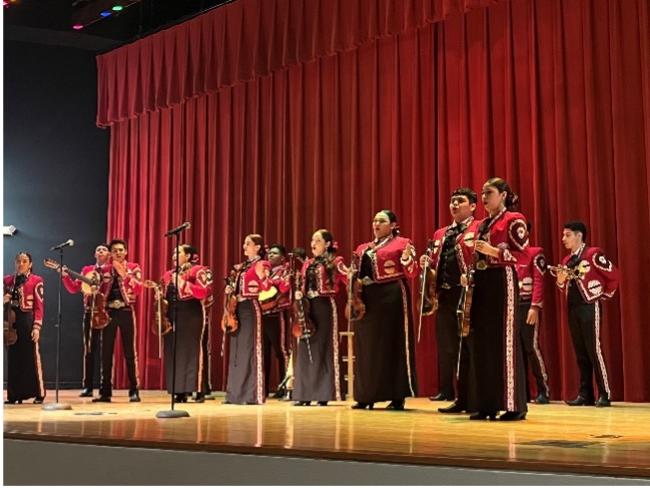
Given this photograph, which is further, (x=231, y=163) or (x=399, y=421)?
(x=231, y=163)

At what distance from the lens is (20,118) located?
1197 centimetres

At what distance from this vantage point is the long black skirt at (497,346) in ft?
16.6

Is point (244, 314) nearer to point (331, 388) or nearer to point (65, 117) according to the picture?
point (331, 388)

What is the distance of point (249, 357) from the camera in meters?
7.47

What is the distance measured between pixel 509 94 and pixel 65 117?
6.30 metres

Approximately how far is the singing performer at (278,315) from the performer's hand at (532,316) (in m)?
2.13

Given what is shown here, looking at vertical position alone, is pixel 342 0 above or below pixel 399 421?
above

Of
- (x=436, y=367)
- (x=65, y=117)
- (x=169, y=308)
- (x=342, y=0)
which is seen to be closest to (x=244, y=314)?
(x=169, y=308)

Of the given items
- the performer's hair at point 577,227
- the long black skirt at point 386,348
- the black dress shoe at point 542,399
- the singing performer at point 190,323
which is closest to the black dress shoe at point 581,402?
the black dress shoe at point 542,399

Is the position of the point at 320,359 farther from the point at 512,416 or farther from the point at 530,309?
the point at 512,416

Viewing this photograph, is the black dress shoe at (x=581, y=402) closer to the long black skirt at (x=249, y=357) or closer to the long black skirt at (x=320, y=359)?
the long black skirt at (x=320, y=359)

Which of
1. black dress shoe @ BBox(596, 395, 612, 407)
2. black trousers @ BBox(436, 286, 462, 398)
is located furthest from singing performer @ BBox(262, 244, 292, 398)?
black dress shoe @ BBox(596, 395, 612, 407)

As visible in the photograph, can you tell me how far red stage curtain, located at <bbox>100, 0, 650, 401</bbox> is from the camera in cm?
731

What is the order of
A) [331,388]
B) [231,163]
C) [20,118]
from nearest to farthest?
[331,388]
[231,163]
[20,118]
